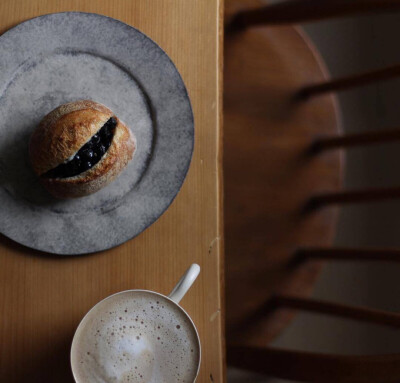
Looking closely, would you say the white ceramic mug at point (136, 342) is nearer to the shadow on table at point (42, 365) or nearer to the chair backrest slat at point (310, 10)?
the shadow on table at point (42, 365)

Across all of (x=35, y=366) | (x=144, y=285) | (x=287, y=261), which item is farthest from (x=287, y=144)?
(x=35, y=366)

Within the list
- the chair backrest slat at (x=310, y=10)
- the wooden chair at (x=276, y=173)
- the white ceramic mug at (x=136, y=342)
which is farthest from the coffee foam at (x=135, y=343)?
the chair backrest slat at (x=310, y=10)

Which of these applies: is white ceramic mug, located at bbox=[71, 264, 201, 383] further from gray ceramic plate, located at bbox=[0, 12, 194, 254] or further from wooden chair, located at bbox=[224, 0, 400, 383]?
wooden chair, located at bbox=[224, 0, 400, 383]

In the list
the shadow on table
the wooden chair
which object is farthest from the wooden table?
the wooden chair

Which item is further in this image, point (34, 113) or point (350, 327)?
point (350, 327)

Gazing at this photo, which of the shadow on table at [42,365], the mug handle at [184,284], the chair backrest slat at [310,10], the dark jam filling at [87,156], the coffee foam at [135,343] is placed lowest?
the shadow on table at [42,365]

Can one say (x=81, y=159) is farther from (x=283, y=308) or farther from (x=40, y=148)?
(x=283, y=308)
